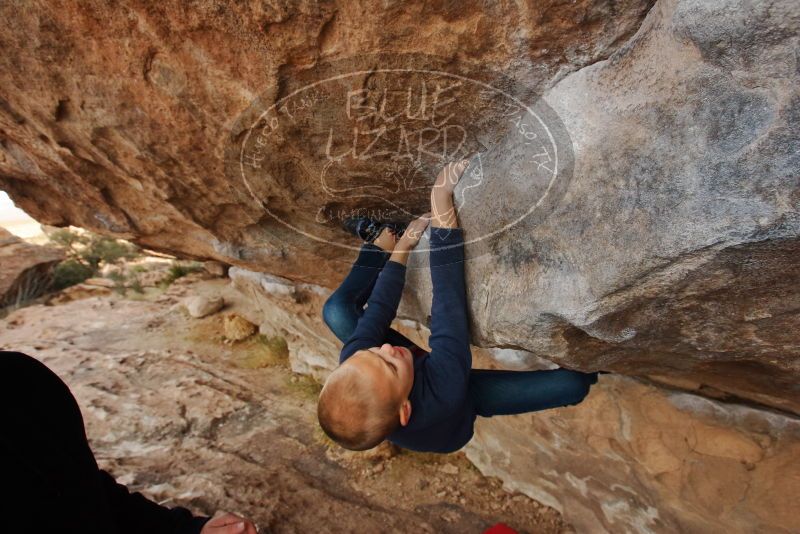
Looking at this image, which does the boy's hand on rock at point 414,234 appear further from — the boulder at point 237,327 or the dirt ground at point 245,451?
the boulder at point 237,327

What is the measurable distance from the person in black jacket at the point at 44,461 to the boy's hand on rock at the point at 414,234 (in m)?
1.12

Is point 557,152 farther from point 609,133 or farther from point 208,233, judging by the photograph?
point 208,233

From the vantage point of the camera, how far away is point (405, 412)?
4.71 ft

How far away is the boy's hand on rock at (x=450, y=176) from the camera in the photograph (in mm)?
1503

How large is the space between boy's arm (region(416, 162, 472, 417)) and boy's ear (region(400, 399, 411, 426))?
0.27ft

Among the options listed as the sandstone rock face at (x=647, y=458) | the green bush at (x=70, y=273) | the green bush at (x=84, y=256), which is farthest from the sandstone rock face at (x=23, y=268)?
the sandstone rock face at (x=647, y=458)

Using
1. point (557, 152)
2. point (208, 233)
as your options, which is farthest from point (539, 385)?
point (208, 233)

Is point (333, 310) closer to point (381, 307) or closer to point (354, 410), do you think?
point (381, 307)

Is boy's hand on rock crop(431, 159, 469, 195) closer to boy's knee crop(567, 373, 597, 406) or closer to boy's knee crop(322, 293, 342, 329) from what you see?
boy's knee crop(322, 293, 342, 329)

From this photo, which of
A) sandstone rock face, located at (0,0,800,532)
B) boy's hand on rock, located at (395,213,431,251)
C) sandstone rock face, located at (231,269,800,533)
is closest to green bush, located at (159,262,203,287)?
sandstone rock face, located at (0,0,800,532)

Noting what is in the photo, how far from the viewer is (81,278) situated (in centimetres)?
700

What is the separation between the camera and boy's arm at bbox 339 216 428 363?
1575 mm

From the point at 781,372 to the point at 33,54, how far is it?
2.46 m

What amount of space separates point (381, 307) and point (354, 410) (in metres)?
0.40
